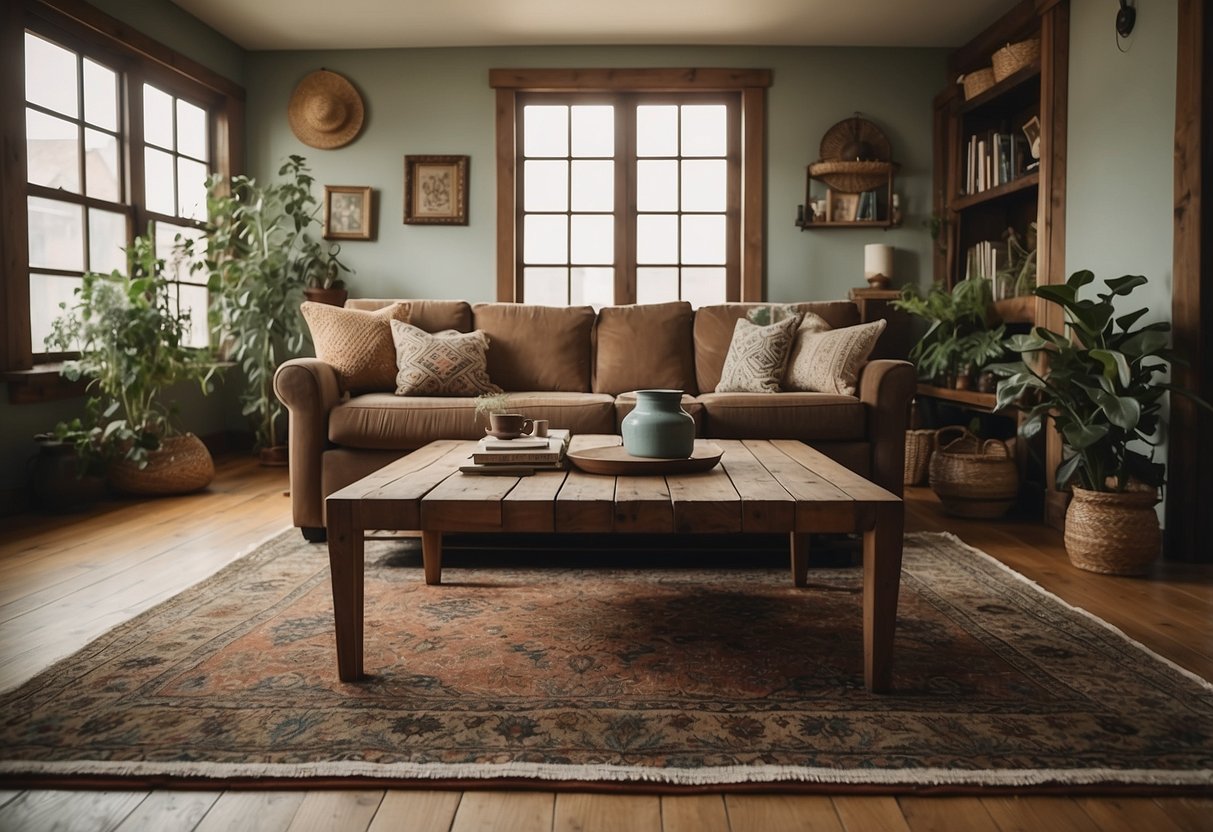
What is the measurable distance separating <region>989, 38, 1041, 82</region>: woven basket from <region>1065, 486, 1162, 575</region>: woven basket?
2.43 metres

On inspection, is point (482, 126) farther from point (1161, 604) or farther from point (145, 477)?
point (1161, 604)

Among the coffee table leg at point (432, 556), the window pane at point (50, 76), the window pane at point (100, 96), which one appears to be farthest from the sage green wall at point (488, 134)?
the coffee table leg at point (432, 556)

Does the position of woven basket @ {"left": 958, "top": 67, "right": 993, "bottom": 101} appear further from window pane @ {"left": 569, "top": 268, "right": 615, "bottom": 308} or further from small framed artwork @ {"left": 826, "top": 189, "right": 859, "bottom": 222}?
window pane @ {"left": 569, "top": 268, "right": 615, "bottom": 308}

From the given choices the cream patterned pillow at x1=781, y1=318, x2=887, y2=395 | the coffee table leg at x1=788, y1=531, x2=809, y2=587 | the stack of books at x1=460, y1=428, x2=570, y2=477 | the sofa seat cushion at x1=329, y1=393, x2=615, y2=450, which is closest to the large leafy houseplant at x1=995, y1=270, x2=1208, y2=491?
the cream patterned pillow at x1=781, y1=318, x2=887, y2=395

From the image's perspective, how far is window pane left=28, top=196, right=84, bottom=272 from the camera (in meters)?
4.02

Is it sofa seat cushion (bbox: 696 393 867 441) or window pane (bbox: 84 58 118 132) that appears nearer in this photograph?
sofa seat cushion (bbox: 696 393 867 441)

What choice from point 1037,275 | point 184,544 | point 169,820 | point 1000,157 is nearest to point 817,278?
point 1000,157

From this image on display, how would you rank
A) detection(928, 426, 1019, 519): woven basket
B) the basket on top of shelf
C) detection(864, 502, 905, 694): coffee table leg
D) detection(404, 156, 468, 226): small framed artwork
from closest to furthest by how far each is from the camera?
1. detection(864, 502, 905, 694): coffee table leg
2. detection(928, 426, 1019, 519): woven basket
3. the basket on top of shelf
4. detection(404, 156, 468, 226): small framed artwork

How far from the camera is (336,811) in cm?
136

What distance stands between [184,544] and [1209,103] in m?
3.84

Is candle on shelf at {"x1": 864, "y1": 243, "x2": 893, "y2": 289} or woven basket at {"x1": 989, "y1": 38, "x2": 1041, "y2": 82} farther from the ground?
woven basket at {"x1": 989, "y1": 38, "x2": 1041, "y2": 82}

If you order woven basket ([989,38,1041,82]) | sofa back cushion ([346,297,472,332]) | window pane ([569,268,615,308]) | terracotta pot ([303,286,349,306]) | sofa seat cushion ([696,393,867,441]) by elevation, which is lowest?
sofa seat cushion ([696,393,867,441])

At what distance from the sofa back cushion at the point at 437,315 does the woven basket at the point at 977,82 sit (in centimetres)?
307

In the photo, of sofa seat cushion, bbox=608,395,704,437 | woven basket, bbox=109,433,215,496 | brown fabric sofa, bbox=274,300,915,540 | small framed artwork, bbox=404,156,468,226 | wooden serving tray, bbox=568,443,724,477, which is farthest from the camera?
small framed artwork, bbox=404,156,468,226
